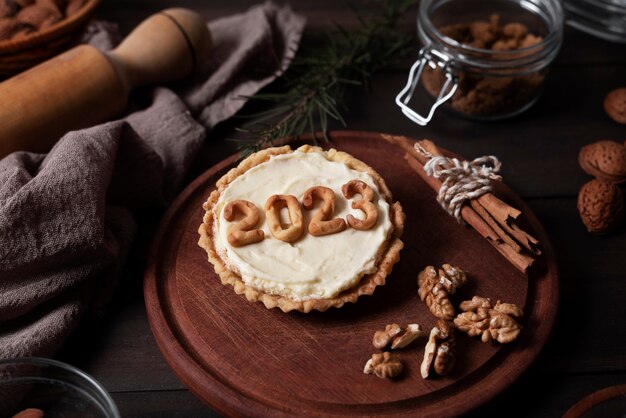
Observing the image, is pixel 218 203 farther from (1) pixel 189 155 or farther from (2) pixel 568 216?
(2) pixel 568 216

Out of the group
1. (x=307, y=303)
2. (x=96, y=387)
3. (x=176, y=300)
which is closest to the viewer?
(x=96, y=387)

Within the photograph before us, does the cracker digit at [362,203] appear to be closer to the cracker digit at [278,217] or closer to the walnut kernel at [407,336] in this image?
the cracker digit at [278,217]

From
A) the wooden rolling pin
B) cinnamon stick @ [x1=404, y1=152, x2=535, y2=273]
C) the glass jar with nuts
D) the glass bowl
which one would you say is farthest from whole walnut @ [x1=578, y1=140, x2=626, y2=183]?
the glass bowl

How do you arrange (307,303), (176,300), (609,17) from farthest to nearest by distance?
1. (609,17)
2. (176,300)
3. (307,303)

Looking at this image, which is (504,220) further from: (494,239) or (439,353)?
(439,353)

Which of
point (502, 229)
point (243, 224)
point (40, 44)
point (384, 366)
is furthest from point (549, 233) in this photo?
point (40, 44)

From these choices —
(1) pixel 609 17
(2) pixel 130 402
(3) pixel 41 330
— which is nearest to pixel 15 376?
(3) pixel 41 330
